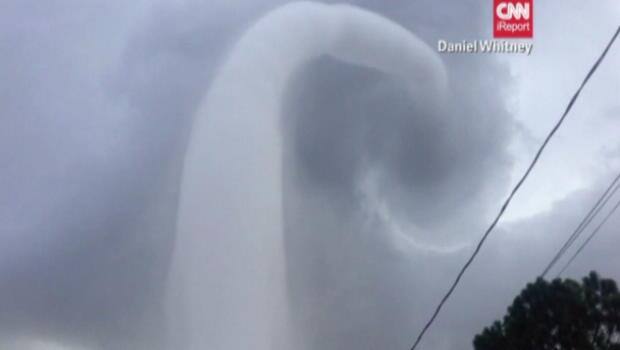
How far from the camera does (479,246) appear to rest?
23.2 m

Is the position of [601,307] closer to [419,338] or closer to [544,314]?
[544,314]

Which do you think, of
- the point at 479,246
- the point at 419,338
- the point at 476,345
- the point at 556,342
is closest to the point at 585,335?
the point at 556,342

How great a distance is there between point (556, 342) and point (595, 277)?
270 centimetres

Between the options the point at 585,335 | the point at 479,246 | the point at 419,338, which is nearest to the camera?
the point at 479,246

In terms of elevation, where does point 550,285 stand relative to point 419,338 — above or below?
above

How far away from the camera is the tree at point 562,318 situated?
31.1 meters

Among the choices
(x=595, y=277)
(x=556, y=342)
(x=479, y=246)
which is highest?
(x=595, y=277)

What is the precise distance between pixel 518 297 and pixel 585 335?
102 inches

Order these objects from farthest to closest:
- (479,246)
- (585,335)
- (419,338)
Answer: (585,335), (419,338), (479,246)

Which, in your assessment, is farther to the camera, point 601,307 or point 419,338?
point 601,307

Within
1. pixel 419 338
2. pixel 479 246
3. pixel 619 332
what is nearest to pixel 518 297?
pixel 619 332

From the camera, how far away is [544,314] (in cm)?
3169

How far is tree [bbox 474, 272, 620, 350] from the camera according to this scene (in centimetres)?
3108

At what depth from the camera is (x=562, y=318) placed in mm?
31406
